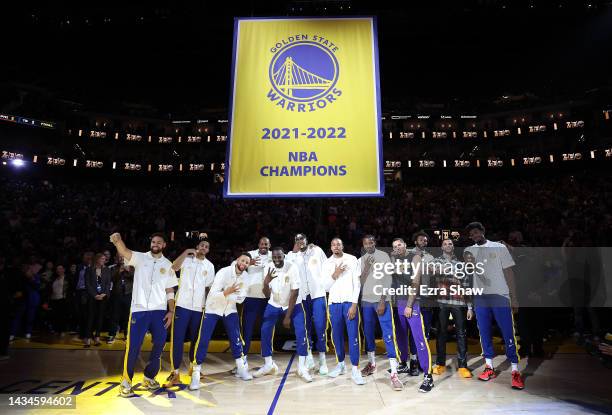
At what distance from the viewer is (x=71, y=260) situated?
992 cm

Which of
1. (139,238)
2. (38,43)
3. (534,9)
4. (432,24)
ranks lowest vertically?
(139,238)

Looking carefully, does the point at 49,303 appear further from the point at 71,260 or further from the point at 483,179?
the point at 483,179

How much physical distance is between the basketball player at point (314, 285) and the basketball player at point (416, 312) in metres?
1.23

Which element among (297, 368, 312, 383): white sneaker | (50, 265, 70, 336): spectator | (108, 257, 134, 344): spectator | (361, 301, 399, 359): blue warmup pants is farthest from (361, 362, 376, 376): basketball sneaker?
(50, 265, 70, 336): spectator

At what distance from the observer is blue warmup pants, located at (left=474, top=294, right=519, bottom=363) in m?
4.83

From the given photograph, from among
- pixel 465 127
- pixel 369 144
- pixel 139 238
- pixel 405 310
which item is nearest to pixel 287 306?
pixel 405 310

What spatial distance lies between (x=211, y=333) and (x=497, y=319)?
4181 millimetres

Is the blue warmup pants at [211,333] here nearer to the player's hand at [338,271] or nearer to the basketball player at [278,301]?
the basketball player at [278,301]

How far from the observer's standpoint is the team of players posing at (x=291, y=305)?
460 cm

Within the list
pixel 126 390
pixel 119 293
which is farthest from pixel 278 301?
pixel 119 293

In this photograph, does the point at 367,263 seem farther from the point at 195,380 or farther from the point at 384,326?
the point at 195,380

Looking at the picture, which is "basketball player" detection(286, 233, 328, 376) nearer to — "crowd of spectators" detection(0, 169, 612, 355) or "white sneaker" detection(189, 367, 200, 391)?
"crowd of spectators" detection(0, 169, 612, 355)

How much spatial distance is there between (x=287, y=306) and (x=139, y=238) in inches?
412

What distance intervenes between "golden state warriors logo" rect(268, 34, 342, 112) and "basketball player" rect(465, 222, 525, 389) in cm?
305
